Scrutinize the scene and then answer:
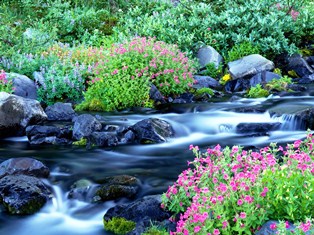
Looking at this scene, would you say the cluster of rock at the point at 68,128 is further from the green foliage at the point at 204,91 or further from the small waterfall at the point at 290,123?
the green foliage at the point at 204,91

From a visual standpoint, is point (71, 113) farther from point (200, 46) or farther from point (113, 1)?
point (113, 1)

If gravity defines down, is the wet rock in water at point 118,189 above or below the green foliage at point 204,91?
below

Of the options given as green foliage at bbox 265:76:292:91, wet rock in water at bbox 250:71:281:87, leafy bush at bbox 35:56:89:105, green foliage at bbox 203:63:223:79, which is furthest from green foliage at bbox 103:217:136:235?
green foliage at bbox 203:63:223:79

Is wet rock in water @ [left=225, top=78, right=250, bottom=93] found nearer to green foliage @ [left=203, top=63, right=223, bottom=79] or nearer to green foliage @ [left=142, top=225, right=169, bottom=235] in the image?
green foliage @ [left=203, top=63, right=223, bottom=79]

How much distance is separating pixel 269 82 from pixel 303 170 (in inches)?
455

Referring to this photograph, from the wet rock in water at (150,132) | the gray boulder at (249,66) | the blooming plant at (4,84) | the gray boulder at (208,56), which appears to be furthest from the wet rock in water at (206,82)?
the blooming plant at (4,84)

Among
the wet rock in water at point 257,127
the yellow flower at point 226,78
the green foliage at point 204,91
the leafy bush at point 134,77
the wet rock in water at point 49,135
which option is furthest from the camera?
the yellow flower at point 226,78

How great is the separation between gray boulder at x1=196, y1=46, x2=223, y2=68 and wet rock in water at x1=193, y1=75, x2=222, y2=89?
1.64 m

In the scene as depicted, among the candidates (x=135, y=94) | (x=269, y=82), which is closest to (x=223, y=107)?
(x=135, y=94)

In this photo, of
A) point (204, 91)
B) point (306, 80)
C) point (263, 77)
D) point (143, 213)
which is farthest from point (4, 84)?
point (306, 80)

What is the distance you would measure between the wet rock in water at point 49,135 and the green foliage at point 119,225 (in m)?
4.49

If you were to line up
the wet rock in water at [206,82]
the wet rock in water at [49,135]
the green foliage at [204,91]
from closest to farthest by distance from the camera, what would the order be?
the wet rock in water at [49,135], the green foliage at [204,91], the wet rock in water at [206,82]

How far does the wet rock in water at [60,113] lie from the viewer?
494 inches

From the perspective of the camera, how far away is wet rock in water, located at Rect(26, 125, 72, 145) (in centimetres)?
1075
